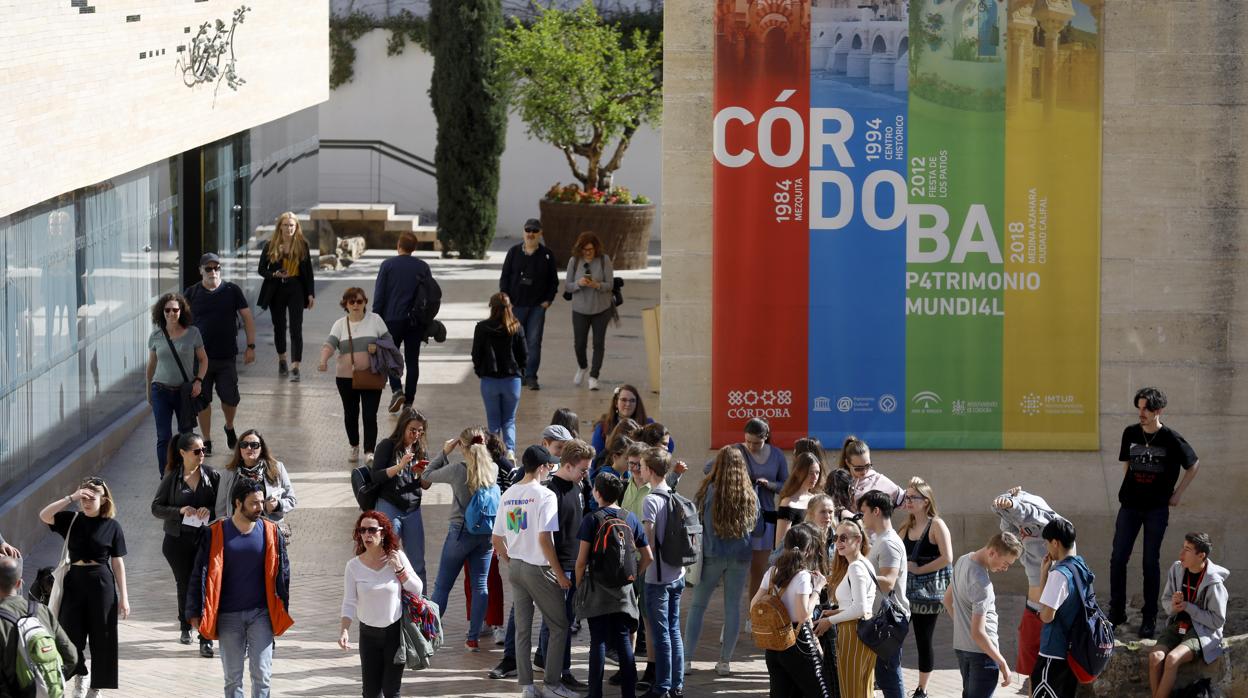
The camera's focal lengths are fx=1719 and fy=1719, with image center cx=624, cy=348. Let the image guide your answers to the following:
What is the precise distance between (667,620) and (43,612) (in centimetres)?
358

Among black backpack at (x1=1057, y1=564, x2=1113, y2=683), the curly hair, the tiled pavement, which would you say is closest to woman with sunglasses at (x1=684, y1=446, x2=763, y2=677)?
the tiled pavement

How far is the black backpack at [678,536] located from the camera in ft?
32.9

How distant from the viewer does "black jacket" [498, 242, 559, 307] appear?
60.1ft

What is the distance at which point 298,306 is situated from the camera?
762 inches

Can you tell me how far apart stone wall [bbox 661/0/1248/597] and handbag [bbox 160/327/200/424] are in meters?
4.01

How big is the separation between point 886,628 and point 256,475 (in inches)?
152

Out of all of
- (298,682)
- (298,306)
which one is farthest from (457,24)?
(298,682)

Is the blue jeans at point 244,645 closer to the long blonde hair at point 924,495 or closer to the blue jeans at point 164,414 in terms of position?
the long blonde hair at point 924,495

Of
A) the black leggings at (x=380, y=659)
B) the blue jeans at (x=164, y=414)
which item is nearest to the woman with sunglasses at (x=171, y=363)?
the blue jeans at (x=164, y=414)

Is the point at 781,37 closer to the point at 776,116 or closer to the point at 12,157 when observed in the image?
the point at 776,116

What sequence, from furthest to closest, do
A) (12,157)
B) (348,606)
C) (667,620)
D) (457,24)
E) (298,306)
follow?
(457,24) < (298,306) < (12,157) < (667,620) < (348,606)

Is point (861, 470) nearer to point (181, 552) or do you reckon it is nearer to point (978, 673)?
point (978, 673)

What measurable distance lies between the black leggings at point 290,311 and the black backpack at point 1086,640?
11.8m

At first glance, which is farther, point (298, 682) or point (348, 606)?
point (298, 682)
